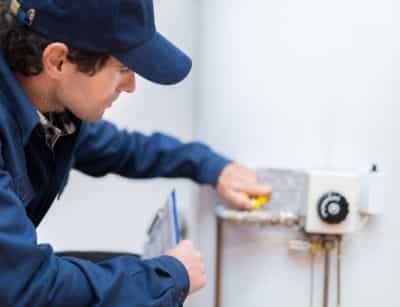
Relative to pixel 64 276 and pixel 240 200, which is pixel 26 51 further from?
pixel 240 200

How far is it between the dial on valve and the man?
24 cm

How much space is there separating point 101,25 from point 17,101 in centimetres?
16

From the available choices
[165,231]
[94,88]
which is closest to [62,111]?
[94,88]

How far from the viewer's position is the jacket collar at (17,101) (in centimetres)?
80

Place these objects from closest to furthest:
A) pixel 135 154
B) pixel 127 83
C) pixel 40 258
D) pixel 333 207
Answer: pixel 40 258
pixel 127 83
pixel 333 207
pixel 135 154

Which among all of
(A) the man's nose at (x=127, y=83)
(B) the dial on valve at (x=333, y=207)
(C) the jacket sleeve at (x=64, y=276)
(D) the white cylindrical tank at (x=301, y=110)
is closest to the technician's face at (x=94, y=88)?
(A) the man's nose at (x=127, y=83)

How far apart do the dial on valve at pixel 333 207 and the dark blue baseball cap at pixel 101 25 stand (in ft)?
1.26

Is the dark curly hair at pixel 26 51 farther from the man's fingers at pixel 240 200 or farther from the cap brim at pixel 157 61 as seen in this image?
the man's fingers at pixel 240 200

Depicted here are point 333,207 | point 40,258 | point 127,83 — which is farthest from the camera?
point 333,207

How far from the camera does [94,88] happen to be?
0.82 meters

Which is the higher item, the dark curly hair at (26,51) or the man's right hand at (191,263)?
the dark curly hair at (26,51)

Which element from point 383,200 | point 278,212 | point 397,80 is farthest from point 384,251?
point 397,80

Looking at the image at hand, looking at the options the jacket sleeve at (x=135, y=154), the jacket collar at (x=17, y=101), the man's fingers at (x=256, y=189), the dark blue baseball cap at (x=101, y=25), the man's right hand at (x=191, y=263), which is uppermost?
the dark blue baseball cap at (x=101, y=25)

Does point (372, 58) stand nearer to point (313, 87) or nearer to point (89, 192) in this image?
point (313, 87)
